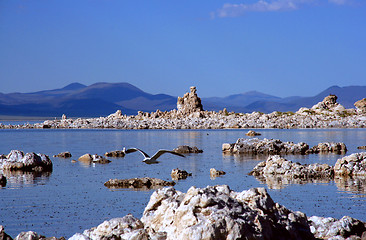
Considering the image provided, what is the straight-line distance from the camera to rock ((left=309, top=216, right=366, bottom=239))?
65.6ft

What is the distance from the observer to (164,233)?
58.3ft

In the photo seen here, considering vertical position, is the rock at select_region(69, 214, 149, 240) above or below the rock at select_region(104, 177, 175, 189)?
above

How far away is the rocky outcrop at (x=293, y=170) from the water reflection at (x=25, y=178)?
53.7 ft

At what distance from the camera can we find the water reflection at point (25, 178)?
39.0m

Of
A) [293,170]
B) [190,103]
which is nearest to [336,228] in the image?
[293,170]

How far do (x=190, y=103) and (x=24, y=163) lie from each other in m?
144

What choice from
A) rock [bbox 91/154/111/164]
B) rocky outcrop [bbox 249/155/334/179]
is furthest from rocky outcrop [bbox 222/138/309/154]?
rocky outcrop [bbox 249/155/334/179]

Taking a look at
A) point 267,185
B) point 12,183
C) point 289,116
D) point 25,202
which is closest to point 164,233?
point 25,202

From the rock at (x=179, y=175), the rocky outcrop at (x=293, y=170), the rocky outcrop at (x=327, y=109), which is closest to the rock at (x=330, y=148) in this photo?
the rocky outcrop at (x=293, y=170)

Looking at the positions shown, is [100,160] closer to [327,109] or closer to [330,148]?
[330,148]

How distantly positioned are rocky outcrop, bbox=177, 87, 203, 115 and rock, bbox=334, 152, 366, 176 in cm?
14705

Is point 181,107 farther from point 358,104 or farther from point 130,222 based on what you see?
point 130,222

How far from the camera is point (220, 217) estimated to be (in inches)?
640

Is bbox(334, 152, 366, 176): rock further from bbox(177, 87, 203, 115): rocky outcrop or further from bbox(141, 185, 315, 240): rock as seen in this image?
bbox(177, 87, 203, 115): rocky outcrop
